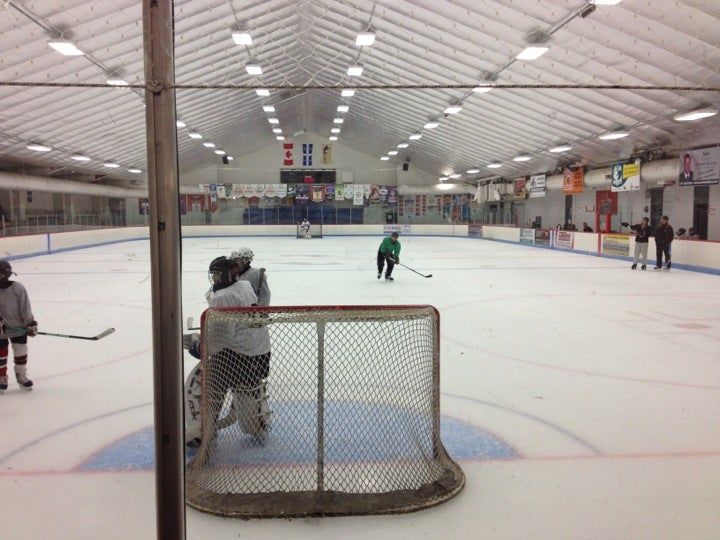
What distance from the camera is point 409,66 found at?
592 inches

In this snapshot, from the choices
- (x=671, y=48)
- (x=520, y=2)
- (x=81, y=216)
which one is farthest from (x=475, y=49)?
(x=81, y=216)

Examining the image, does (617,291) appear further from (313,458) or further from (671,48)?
(313,458)

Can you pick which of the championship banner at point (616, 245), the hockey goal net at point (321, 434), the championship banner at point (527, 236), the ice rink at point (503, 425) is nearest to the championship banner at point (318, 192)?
the championship banner at point (527, 236)

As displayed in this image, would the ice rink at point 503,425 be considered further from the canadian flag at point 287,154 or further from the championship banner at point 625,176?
the canadian flag at point 287,154

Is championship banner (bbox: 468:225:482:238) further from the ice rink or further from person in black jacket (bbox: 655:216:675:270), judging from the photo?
the ice rink

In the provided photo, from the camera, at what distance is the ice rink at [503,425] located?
320 centimetres

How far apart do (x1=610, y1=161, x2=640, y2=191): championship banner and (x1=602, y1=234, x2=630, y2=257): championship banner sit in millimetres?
1723

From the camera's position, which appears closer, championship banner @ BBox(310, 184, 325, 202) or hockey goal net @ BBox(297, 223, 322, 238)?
hockey goal net @ BBox(297, 223, 322, 238)

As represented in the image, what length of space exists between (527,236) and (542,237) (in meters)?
1.51

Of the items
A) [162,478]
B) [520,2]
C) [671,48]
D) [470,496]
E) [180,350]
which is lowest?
[470,496]

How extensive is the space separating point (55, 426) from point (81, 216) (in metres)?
25.8

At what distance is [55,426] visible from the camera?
461cm

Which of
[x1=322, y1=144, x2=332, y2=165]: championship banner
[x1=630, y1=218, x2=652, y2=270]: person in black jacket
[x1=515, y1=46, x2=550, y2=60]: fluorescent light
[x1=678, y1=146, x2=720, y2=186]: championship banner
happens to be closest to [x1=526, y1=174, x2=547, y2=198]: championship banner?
[x1=678, y1=146, x2=720, y2=186]: championship banner

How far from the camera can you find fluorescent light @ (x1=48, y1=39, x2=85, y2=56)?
1068 cm
